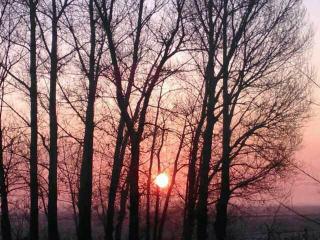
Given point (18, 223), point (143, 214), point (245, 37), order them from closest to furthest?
point (245, 37) < point (18, 223) < point (143, 214)

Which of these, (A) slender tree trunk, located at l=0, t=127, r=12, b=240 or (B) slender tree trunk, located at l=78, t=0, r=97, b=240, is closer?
(B) slender tree trunk, located at l=78, t=0, r=97, b=240

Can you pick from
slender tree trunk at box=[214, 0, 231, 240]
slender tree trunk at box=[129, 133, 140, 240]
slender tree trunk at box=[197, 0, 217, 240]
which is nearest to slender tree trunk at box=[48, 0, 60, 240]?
slender tree trunk at box=[129, 133, 140, 240]

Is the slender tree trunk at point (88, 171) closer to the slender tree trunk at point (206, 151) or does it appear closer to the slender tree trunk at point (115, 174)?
the slender tree trunk at point (206, 151)

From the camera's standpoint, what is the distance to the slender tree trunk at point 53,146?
18.2 metres

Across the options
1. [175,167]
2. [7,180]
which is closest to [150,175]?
[175,167]

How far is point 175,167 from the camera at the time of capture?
3256cm

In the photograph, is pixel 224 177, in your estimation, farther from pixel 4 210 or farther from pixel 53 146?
pixel 4 210

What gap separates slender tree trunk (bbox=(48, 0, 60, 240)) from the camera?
18188 mm

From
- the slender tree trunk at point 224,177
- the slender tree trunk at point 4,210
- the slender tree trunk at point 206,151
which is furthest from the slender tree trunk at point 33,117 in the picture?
the slender tree trunk at point 224,177

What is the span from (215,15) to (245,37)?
3672 millimetres

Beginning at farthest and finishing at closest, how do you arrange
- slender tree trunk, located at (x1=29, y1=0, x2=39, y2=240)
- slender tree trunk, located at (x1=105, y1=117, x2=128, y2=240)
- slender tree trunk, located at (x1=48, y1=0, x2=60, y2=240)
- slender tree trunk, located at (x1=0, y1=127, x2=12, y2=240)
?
slender tree trunk, located at (x1=105, y1=117, x2=128, y2=240) → slender tree trunk, located at (x1=0, y1=127, x2=12, y2=240) → slender tree trunk, located at (x1=29, y1=0, x2=39, y2=240) → slender tree trunk, located at (x1=48, y1=0, x2=60, y2=240)

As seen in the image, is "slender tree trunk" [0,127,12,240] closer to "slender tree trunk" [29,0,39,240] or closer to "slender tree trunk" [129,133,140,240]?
"slender tree trunk" [29,0,39,240]

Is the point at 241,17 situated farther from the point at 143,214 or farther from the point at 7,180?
the point at 143,214

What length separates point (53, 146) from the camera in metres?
18.7
